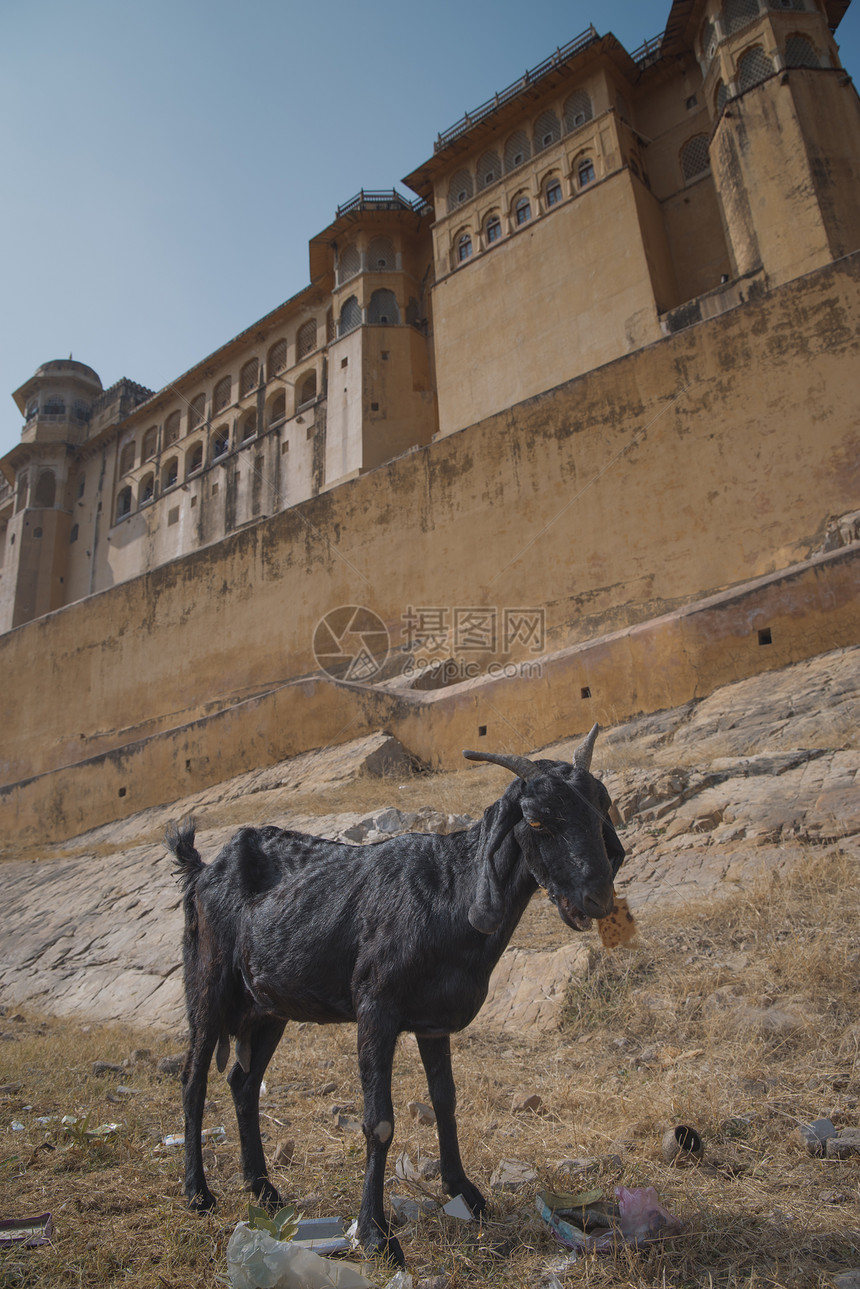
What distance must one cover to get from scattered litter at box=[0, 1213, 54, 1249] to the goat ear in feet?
5.37

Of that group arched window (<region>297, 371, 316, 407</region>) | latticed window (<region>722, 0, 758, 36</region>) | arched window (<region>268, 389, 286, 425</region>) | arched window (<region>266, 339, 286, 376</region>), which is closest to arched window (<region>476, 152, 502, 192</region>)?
latticed window (<region>722, 0, 758, 36</region>)

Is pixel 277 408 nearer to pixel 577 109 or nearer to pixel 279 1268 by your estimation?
pixel 577 109

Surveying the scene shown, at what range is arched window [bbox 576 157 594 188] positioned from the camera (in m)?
21.6

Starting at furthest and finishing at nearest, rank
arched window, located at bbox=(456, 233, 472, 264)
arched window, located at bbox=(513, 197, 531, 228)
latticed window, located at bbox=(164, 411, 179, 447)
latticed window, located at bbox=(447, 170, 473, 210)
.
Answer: latticed window, located at bbox=(164, 411, 179, 447) → latticed window, located at bbox=(447, 170, 473, 210) → arched window, located at bbox=(456, 233, 472, 264) → arched window, located at bbox=(513, 197, 531, 228)

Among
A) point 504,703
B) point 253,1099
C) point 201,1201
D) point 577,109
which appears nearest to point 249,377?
point 577,109

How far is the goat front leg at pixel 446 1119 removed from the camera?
2.66 m

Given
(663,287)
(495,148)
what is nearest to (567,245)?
A: (663,287)

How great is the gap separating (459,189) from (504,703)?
2034 cm

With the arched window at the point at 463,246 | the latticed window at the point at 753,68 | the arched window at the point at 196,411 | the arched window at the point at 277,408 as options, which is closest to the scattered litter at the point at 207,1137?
the latticed window at the point at 753,68

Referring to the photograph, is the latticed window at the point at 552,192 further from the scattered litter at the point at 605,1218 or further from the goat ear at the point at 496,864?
the scattered litter at the point at 605,1218

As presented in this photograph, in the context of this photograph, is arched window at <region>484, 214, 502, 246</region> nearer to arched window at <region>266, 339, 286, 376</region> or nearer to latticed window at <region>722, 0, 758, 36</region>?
latticed window at <region>722, 0, 758, 36</region>

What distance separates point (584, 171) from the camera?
2183 centimetres

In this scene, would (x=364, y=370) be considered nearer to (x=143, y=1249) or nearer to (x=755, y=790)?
(x=755, y=790)

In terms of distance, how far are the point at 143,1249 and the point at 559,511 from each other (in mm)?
11919
